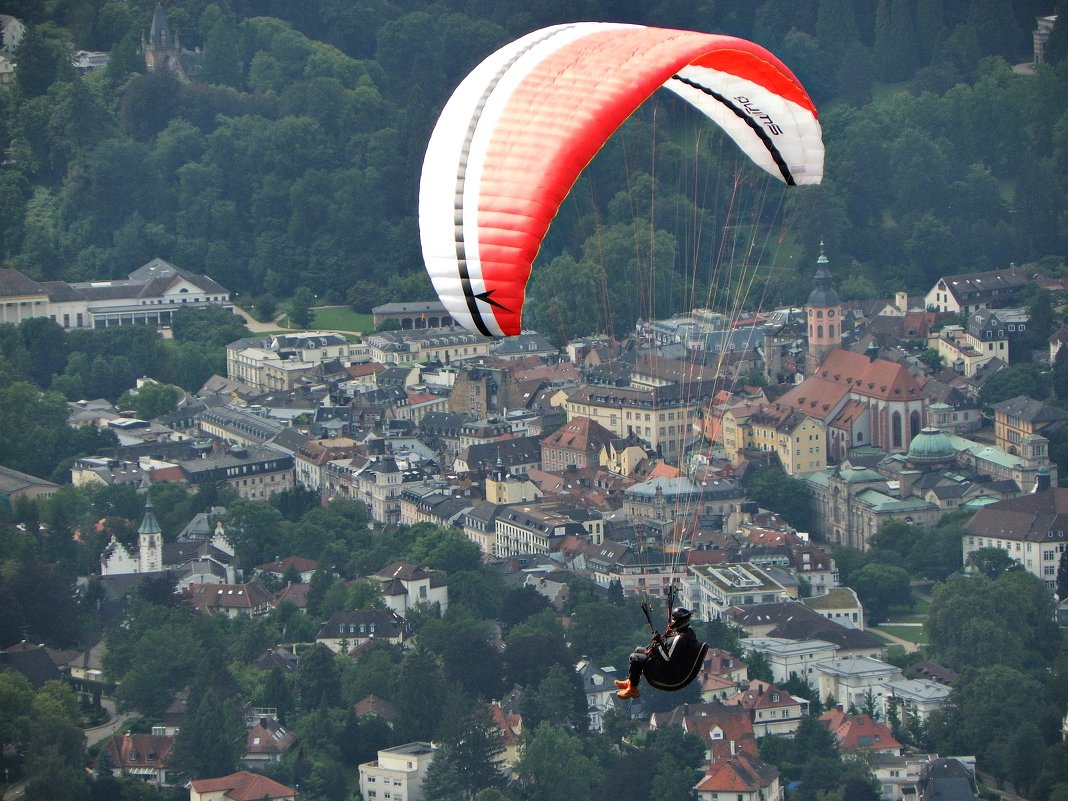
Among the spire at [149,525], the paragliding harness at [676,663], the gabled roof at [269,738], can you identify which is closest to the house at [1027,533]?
the gabled roof at [269,738]

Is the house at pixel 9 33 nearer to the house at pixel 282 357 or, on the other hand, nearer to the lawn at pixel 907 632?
the house at pixel 282 357

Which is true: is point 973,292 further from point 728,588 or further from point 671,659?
point 671,659

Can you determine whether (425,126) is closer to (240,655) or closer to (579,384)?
(579,384)

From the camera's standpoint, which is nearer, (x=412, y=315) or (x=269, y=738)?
(x=269, y=738)

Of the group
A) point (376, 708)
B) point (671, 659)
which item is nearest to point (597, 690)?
point (376, 708)

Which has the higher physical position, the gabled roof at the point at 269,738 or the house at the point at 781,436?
the house at the point at 781,436
